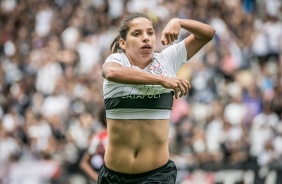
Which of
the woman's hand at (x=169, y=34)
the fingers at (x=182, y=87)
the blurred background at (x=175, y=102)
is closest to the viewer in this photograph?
the fingers at (x=182, y=87)

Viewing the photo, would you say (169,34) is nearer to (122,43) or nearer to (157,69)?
(157,69)

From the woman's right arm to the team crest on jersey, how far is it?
0.38m

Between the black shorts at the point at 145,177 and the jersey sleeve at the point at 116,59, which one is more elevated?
the jersey sleeve at the point at 116,59

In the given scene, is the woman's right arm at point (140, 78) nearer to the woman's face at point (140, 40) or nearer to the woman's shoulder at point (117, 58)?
the woman's shoulder at point (117, 58)

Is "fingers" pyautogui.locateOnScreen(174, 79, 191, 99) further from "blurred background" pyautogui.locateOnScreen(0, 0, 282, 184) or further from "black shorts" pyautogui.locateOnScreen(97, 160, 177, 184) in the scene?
"blurred background" pyautogui.locateOnScreen(0, 0, 282, 184)

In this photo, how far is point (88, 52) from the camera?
17109 mm

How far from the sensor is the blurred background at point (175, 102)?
12773 millimetres

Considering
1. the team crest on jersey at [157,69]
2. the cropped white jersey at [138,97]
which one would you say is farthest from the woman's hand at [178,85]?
the team crest on jersey at [157,69]

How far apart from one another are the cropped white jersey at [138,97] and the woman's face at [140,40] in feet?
0.27

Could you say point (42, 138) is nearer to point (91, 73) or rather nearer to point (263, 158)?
point (91, 73)

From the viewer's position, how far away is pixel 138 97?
6.44 metres

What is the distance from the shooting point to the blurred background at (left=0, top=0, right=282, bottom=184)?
1277 centimetres

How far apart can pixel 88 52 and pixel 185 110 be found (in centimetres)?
338

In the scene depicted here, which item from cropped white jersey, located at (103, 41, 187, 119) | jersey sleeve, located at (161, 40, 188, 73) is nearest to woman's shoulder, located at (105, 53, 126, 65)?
cropped white jersey, located at (103, 41, 187, 119)
